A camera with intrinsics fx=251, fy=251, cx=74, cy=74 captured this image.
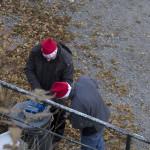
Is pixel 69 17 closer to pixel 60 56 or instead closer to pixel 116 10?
pixel 116 10

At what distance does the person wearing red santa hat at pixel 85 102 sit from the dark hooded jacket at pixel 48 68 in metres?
0.40

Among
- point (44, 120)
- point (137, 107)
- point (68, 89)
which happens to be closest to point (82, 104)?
point (68, 89)

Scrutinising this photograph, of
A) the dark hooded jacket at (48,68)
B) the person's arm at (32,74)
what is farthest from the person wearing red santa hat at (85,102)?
the person's arm at (32,74)

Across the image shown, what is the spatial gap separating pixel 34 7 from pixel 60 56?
4463mm

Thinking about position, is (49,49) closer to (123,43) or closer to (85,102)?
(85,102)

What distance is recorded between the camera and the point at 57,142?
4.09 m

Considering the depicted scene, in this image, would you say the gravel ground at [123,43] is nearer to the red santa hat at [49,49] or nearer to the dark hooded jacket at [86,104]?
the dark hooded jacket at [86,104]

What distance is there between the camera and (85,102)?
2.98 m

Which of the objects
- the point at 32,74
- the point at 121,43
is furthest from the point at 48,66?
the point at 121,43

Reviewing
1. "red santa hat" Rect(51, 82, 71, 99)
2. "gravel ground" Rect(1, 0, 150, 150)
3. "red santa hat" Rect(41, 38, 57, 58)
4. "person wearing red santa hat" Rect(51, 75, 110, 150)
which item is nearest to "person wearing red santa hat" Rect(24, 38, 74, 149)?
"red santa hat" Rect(41, 38, 57, 58)

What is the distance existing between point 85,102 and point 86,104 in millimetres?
27

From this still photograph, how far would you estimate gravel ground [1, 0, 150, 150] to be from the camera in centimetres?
555

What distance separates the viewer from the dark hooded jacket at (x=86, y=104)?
2979mm

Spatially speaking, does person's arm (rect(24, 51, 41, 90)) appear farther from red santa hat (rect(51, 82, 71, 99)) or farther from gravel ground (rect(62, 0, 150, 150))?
gravel ground (rect(62, 0, 150, 150))
